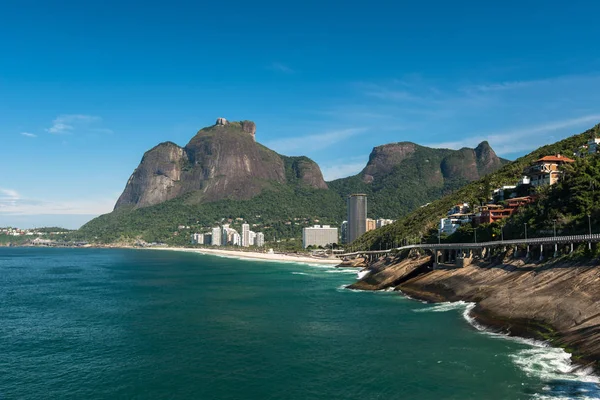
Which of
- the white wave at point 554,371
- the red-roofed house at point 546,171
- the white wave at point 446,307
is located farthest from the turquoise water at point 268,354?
the red-roofed house at point 546,171

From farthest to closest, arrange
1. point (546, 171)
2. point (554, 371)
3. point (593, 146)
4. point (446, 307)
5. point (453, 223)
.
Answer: point (453, 223) → point (593, 146) → point (546, 171) → point (446, 307) → point (554, 371)

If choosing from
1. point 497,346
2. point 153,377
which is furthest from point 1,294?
point 497,346

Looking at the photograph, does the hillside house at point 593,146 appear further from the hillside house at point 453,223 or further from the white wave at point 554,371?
the white wave at point 554,371

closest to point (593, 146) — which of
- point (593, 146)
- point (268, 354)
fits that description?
point (593, 146)

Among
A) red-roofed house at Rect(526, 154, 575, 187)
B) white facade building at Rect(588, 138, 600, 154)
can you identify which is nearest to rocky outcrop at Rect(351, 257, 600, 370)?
red-roofed house at Rect(526, 154, 575, 187)

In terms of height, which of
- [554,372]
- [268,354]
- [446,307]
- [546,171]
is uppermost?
[546,171]

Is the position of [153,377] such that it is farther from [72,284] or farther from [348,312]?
[72,284]

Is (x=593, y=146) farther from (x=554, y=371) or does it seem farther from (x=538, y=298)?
(x=554, y=371)
